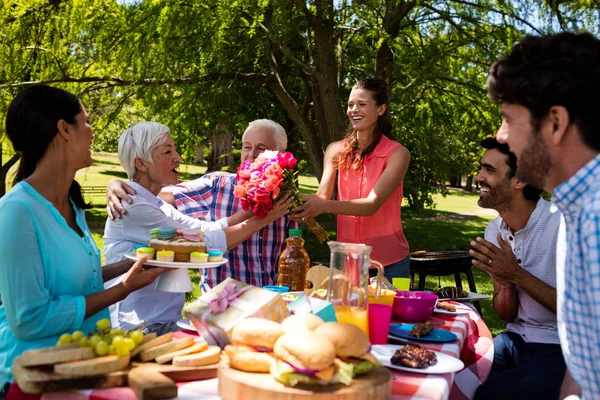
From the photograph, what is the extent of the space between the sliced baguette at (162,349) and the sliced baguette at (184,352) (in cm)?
2

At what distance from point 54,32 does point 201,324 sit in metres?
7.26

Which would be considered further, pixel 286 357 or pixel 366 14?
pixel 366 14

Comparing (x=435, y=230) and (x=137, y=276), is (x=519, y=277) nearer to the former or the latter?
(x=137, y=276)

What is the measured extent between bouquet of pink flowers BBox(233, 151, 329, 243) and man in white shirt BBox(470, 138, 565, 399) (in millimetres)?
1061

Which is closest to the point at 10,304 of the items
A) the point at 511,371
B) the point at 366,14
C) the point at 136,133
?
the point at 136,133

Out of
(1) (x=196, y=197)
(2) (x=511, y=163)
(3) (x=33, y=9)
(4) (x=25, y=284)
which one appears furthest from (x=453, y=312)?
(3) (x=33, y=9)

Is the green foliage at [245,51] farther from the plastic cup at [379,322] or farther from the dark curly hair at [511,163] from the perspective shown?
the plastic cup at [379,322]

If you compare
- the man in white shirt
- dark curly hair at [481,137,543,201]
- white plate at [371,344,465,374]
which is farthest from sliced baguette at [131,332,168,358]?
dark curly hair at [481,137,543,201]

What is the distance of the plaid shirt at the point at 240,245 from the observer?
398 centimetres

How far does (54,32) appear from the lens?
328 inches

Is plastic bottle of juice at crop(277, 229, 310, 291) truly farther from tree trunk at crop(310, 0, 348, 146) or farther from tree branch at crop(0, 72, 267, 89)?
tree branch at crop(0, 72, 267, 89)

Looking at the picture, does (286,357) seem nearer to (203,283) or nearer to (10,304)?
(10,304)

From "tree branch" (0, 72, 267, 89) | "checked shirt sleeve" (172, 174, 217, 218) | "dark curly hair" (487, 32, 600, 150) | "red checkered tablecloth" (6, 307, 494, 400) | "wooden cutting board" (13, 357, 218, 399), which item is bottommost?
"red checkered tablecloth" (6, 307, 494, 400)

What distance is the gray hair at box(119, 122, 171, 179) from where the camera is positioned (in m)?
3.57
